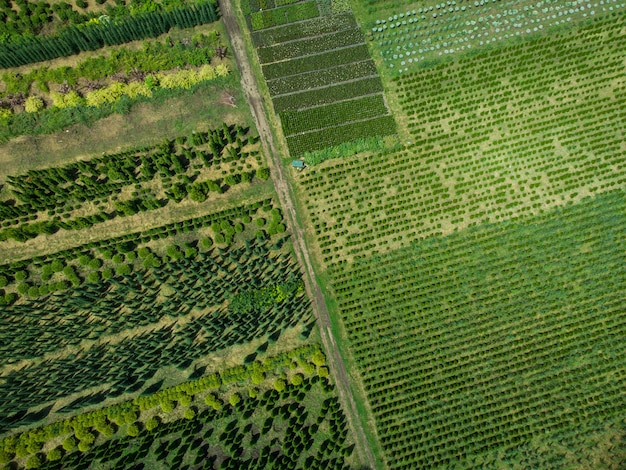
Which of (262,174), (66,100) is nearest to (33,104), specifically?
(66,100)

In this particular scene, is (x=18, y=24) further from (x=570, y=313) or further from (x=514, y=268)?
(x=570, y=313)

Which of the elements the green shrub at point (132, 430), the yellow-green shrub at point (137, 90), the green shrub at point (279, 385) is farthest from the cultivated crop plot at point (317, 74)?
the green shrub at point (132, 430)

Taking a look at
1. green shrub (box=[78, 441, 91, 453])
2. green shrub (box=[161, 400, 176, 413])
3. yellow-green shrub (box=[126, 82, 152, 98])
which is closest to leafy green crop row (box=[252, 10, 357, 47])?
yellow-green shrub (box=[126, 82, 152, 98])

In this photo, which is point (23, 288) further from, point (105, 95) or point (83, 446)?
point (105, 95)

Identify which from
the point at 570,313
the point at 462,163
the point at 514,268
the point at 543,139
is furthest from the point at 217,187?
the point at 570,313

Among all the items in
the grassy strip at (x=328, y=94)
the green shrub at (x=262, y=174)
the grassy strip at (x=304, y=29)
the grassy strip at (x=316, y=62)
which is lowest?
the green shrub at (x=262, y=174)

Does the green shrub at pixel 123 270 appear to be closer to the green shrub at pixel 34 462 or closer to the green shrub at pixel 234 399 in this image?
the green shrub at pixel 234 399
